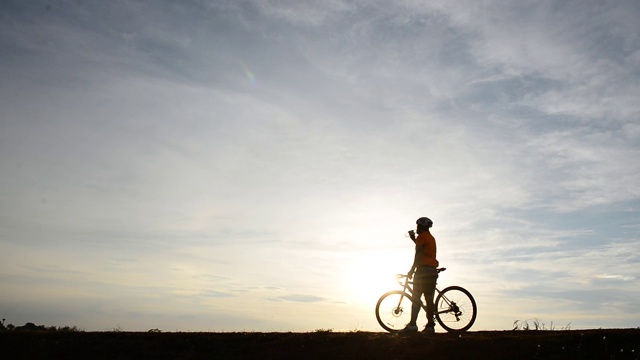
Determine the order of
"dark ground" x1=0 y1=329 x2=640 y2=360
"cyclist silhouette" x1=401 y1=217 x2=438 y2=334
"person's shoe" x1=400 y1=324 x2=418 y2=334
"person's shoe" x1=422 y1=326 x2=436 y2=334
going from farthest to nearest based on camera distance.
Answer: "cyclist silhouette" x1=401 y1=217 x2=438 y2=334
"person's shoe" x1=400 y1=324 x2=418 y2=334
"person's shoe" x1=422 y1=326 x2=436 y2=334
"dark ground" x1=0 y1=329 x2=640 y2=360

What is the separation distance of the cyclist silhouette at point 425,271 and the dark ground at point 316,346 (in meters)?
0.80

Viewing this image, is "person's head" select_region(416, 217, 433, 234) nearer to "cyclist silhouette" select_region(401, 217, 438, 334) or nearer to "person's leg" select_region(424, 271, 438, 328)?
"cyclist silhouette" select_region(401, 217, 438, 334)

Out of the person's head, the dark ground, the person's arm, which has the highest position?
the person's head

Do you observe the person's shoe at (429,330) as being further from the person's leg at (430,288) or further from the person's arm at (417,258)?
the person's arm at (417,258)

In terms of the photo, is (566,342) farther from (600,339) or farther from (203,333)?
(203,333)

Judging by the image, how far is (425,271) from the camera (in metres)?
15.0

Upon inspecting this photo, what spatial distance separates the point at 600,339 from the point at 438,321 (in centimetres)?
395

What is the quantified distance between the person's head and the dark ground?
2.69 m

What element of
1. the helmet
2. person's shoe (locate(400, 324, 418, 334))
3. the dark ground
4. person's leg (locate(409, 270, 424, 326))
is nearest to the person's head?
the helmet

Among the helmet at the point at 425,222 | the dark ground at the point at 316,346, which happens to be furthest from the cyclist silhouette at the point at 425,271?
the dark ground at the point at 316,346

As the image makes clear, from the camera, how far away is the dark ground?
39.5 feet

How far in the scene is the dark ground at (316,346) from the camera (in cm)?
1205

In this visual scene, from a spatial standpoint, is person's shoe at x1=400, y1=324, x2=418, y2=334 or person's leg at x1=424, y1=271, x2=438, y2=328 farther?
person's leg at x1=424, y1=271, x2=438, y2=328

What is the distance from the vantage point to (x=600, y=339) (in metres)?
12.8
